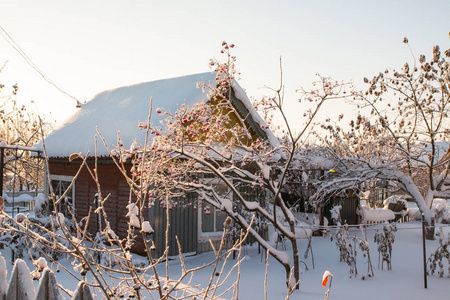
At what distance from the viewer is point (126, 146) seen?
987 cm

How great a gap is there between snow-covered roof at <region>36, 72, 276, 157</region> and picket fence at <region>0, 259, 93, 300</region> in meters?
6.76

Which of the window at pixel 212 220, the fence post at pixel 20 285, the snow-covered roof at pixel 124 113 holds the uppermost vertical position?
the snow-covered roof at pixel 124 113

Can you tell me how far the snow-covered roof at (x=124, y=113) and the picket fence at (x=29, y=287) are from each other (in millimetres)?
6759

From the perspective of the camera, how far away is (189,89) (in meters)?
10.8

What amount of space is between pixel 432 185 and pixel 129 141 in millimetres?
9593

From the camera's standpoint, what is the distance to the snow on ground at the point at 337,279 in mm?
6613

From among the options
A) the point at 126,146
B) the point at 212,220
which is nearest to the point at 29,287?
the point at 126,146

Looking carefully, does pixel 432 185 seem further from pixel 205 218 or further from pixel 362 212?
pixel 205 218

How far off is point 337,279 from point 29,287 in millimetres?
6465

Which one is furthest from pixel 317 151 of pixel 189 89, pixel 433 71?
pixel 189 89

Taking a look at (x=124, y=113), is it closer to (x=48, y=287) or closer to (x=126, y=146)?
(x=126, y=146)

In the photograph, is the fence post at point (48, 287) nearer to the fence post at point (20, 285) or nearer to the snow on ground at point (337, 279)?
the fence post at point (20, 285)

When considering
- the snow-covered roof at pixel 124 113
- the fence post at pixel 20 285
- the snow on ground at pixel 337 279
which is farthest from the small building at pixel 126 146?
the fence post at pixel 20 285

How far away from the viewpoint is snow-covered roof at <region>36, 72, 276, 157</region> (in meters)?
10.3
